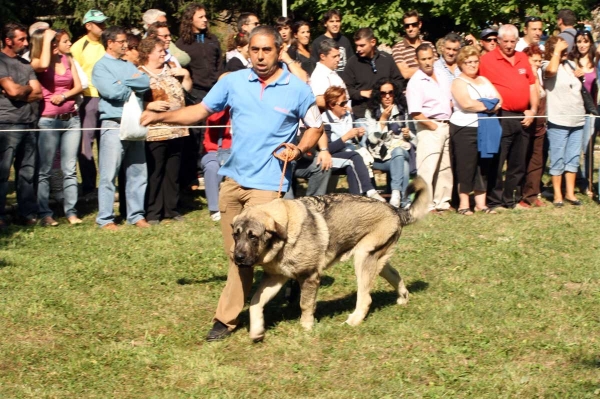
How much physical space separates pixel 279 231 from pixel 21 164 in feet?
17.3

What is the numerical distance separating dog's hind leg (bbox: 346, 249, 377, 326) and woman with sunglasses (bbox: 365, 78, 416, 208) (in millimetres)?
4282

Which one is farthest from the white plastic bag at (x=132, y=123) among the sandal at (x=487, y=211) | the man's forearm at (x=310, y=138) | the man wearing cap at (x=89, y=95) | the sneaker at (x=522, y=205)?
the sneaker at (x=522, y=205)

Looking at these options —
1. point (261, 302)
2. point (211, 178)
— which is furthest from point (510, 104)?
point (261, 302)

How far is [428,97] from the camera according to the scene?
1198 centimetres

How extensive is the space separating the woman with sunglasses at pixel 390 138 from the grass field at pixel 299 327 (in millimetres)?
1575

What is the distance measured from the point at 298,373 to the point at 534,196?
7076mm

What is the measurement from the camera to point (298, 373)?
6.69m

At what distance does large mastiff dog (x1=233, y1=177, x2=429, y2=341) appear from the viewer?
22.6ft

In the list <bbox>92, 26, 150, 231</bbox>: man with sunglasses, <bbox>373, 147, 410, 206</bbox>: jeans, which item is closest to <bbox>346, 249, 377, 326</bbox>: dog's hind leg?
<bbox>92, 26, 150, 231</bbox>: man with sunglasses

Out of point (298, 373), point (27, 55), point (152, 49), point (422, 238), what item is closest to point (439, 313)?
point (298, 373)

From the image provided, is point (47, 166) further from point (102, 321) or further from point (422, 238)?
point (422, 238)

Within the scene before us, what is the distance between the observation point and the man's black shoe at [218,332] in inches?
289

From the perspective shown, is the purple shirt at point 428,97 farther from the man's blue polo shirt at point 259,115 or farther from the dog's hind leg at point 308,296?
the dog's hind leg at point 308,296

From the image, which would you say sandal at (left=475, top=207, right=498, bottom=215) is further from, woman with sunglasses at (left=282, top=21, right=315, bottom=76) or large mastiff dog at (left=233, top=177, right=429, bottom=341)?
large mastiff dog at (left=233, top=177, right=429, bottom=341)
